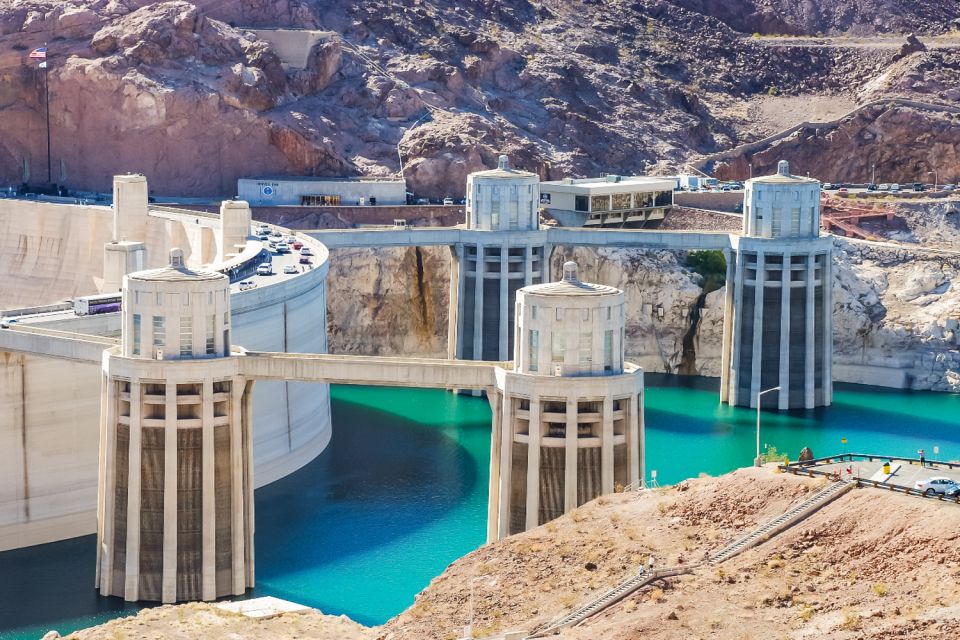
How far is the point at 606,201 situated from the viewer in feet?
487

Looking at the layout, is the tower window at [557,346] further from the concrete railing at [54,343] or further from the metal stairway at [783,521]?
the metal stairway at [783,521]

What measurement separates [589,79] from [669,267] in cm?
4236

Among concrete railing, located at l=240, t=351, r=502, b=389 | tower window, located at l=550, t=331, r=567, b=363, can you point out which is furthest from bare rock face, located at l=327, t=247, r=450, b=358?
tower window, located at l=550, t=331, r=567, b=363

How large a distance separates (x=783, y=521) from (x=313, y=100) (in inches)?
4554

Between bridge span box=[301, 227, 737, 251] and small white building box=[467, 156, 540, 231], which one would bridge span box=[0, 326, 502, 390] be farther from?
small white building box=[467, 156, 540, 231]

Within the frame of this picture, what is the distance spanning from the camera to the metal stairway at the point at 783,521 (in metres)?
50.5

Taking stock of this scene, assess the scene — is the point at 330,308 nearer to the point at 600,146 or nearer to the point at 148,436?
the point at 600,146

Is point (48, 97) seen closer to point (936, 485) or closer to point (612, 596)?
point (936, 485)

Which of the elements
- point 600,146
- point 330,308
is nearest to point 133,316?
point 330,308

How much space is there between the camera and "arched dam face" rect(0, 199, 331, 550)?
87688 mm

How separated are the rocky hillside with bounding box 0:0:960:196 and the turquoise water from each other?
116ft

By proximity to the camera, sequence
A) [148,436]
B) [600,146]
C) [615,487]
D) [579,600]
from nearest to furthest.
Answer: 1. [579,600]
2. [615,487]
3. [148,436]
4. [600,146]

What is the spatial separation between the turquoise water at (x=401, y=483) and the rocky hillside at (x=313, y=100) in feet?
116

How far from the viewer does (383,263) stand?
468 feet
